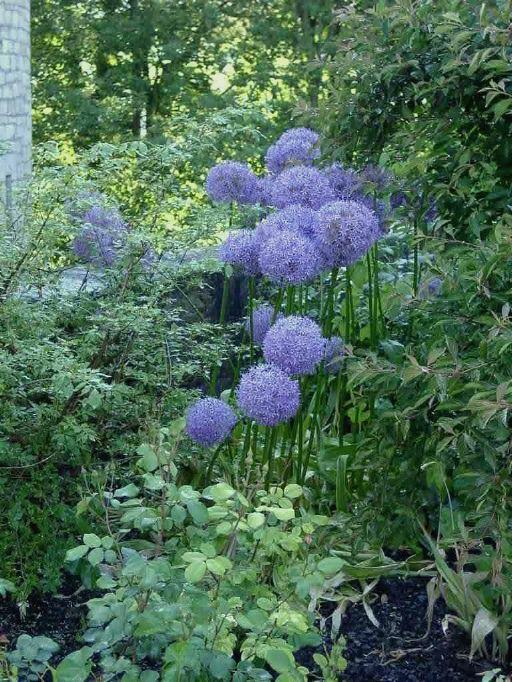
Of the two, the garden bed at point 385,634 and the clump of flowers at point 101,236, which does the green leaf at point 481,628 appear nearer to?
the garden bed at point 385,634

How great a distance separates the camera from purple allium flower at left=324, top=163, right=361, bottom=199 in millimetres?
Answer: 3496

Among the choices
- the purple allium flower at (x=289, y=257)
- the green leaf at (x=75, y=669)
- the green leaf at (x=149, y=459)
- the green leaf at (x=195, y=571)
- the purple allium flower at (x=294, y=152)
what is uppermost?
the purple allium flower at (x=294, y=152)

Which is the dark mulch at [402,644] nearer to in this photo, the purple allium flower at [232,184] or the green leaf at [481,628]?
the green leaf at [481,628]

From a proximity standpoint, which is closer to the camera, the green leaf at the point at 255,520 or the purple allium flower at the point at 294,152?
the green leaf at the point at 255,520

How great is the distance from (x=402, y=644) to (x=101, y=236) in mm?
1732

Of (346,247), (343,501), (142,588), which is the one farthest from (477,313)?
(142,588)

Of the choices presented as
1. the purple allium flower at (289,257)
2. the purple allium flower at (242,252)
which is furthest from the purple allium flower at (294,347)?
the purple allium flower at (242,252)

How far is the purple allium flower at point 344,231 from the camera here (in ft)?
9.85

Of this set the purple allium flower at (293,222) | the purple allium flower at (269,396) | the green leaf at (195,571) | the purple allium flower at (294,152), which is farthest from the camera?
the purple allium flower at (294,152)

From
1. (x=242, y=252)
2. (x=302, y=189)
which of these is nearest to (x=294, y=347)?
(x=242, y=252)

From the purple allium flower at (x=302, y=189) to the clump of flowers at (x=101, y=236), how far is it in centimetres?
63

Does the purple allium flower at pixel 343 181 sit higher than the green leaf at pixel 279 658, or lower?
higher

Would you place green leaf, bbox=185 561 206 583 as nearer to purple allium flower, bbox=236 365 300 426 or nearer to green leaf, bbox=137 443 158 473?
green leaf, bbox=137 443 158 473

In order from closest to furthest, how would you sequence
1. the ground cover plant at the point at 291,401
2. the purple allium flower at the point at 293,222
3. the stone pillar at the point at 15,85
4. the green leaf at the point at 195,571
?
the green leaf at the point at 195,571
the ground cover plant at the point at 291,401
the purple allium flower at the point at 293,222
the stone pillar at the point at 15,85
